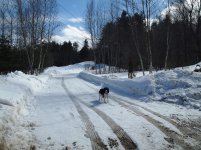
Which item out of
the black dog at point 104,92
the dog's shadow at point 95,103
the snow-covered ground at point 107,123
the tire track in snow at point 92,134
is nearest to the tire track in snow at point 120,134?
the snow-covered ground at point 107,123

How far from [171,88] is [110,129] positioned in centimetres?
875

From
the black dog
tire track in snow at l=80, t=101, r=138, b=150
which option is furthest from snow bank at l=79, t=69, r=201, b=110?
tire track in snow at l=80, t=101, r=138, b=150

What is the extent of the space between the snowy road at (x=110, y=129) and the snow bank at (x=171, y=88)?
5.24ft

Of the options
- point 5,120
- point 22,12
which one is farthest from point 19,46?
point 5,120

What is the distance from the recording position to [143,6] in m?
26.8

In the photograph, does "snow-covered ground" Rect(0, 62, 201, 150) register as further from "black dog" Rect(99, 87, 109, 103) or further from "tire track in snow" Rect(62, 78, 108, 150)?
"black dog" Rect(99, 87, 109, 103)

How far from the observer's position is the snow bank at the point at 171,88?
1489cm

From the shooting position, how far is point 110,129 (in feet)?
32.3

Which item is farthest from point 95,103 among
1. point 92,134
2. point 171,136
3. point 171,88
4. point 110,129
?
point 171,136

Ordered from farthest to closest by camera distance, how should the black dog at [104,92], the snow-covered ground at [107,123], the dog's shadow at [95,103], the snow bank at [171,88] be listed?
the black dog at [104,92] → the snow bank at [171,88] → the dog's shadow at [95,103] → the snow-covered ground at [107,123]

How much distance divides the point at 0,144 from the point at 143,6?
857 inches

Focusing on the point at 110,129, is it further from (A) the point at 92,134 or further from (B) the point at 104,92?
(B) the point at 104,92

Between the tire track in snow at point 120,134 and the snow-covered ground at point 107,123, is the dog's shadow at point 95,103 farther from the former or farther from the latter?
the tire track in snow at point 120,134

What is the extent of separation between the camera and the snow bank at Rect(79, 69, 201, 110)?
14891 millimetres
